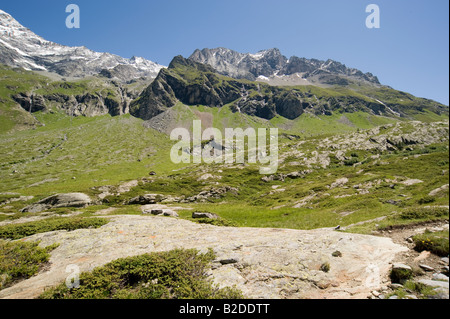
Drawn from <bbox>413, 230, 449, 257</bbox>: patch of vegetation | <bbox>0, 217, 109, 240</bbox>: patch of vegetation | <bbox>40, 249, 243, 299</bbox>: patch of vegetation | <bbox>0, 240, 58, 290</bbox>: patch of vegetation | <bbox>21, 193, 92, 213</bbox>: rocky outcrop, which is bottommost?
<bbox>21, 193, 92, 213</bbox>: rocky outcrop

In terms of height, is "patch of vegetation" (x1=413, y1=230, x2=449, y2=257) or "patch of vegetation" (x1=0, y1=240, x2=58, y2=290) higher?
"patch of vegetation" (x1=413, y1=230, x2=449, y2=257)

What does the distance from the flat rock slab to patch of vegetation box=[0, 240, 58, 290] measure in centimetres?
62

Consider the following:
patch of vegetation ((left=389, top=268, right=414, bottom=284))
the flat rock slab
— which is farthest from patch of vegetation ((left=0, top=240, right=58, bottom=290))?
patch of vegetation ((left=389, top=268, right=414, bottom=284))

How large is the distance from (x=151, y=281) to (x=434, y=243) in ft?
44.6

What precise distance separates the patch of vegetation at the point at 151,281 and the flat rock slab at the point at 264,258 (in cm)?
88

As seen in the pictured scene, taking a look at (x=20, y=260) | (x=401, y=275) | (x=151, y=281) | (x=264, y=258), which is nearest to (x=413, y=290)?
(x=401, y=275)

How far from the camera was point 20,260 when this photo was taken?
13391 mm

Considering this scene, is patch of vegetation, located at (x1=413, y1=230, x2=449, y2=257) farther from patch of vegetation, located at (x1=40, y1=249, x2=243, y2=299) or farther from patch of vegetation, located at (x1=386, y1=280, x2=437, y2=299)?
patch of vegetation, located at (x1=40, y1=249, x2=243, y2=299)

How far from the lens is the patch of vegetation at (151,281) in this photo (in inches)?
373

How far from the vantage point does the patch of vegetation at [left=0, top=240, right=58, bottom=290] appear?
12047 mm

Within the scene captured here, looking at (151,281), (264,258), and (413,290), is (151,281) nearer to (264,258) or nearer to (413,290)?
(264,258)

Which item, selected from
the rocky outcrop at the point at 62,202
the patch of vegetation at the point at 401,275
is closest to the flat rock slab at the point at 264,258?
the patch of vegetation at the point at 401,275
